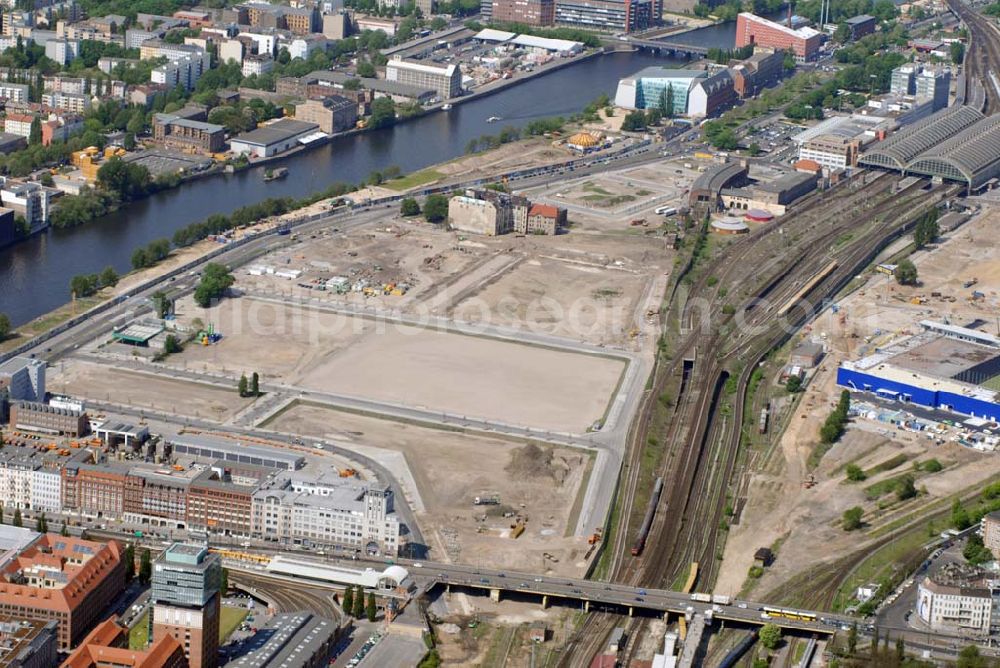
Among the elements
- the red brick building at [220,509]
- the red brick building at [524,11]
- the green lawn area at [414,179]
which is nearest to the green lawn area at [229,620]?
the red brick building at [220,509]

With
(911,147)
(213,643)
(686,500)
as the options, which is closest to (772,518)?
(686,500)

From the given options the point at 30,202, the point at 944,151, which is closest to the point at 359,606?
the point at 30,202

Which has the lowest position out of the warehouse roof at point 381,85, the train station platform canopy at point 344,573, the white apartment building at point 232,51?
the train station platform canopy at point 344,573

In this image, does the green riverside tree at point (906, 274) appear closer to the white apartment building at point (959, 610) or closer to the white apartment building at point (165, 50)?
the white apartment building at point (959, 610)

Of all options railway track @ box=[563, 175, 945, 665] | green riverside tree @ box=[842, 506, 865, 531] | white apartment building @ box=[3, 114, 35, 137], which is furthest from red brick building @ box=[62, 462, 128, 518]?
white apartment building @ box=[3, 114, 35, 137]

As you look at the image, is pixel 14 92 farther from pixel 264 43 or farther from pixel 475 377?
pixel 475 377

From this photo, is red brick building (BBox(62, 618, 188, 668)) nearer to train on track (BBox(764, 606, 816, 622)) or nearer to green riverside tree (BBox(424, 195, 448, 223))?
train on track (BBox(764, 606, 816, 622))
